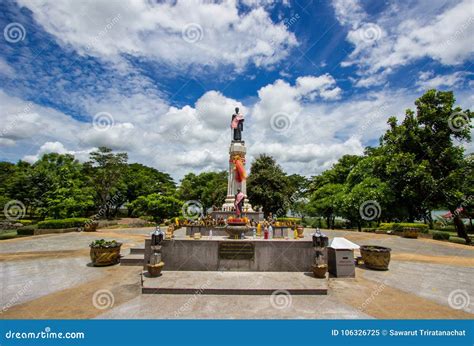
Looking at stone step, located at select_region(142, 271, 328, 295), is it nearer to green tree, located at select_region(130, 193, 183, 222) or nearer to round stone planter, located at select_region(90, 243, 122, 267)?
round stone planter, located at select_region(90, 243, 122, 267)

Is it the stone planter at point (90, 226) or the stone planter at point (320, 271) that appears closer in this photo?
the stone planter at point (320, 271)

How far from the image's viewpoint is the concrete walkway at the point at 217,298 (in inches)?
269

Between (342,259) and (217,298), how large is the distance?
629 cm

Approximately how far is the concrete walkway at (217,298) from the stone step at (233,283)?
27cm

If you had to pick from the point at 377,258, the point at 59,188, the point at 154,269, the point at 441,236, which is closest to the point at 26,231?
the point at 59,188

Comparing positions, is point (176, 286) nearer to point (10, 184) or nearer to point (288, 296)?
point (288, 296)

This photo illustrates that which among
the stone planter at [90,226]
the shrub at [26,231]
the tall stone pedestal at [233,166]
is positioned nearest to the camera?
the shrub at [26,231]

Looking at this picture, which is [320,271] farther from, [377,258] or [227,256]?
[377,258]

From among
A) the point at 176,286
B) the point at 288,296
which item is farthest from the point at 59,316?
the point at 288,296

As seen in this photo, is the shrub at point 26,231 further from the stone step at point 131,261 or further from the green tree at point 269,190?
the green tree at point 269,190

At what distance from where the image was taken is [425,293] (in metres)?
8.57

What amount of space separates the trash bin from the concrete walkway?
551mm

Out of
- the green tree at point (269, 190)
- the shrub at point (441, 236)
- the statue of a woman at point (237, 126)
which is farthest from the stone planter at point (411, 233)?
the statue of a woman at point (237, 126)

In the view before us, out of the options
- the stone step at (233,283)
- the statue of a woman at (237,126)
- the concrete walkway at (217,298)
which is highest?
the statue of a woman at (237,126)
